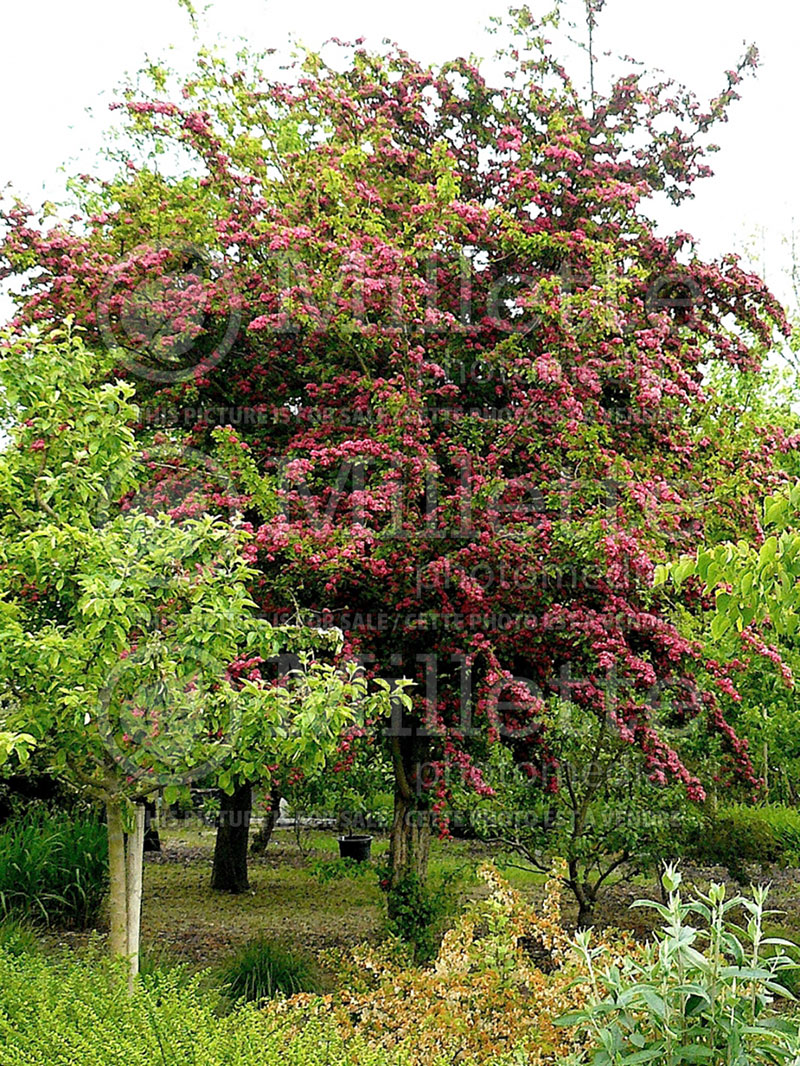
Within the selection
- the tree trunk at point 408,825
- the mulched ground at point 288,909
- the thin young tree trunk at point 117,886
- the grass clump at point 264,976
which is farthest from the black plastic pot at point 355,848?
the thin young tree trunk at point 117,886

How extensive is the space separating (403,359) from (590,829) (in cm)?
373

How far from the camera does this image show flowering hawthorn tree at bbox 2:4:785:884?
591 cm

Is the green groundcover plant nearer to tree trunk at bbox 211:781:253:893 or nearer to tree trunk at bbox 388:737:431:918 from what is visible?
tree trunk at bbox 388:737:431:918

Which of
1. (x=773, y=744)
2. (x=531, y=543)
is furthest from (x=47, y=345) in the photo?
(x=773, y=744)

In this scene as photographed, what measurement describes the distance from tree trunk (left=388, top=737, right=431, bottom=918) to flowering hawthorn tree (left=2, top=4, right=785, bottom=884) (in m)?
0.02

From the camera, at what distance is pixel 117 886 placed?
4.64 meters

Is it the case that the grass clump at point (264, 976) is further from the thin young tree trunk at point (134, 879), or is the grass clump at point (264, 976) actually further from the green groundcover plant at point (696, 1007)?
the green groundcover plant at point (696, 1007)

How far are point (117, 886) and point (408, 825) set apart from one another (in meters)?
2.77

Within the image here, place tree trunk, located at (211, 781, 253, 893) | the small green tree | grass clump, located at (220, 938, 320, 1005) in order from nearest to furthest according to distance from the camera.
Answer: the small green tree, grass clump, located at (220, 938, 320, 1005), tree trunk, located at (211, 781, 253, 893)

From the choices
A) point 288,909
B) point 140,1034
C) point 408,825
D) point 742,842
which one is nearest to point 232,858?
point 288,909

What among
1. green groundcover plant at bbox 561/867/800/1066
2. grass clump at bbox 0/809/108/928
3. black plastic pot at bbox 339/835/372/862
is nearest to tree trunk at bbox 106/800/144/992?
green groundcover plant at bbox 561/867/800/1066

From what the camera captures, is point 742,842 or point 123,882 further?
point 742,842

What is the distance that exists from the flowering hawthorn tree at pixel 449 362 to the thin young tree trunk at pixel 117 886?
1640mm

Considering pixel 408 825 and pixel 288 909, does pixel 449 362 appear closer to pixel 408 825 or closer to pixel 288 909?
pixel 408 825
